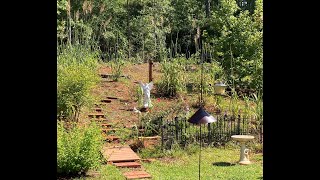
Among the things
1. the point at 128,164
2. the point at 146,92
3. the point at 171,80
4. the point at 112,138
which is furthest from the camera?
the point at 171,80

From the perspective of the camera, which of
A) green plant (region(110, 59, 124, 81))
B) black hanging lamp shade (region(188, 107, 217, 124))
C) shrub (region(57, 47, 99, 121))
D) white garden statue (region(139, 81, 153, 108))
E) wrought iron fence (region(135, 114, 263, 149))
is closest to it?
black hanging lamp shade (region(188, 107, 217, 124))

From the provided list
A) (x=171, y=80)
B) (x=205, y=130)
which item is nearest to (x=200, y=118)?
(x=205, y=130)

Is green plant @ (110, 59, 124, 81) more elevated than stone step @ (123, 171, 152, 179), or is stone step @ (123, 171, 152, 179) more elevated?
green plant @ (110, 59, 124, 81)

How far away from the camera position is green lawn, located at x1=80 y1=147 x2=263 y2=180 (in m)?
5.62

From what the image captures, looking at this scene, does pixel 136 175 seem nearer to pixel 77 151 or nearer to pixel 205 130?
pixel 77 151

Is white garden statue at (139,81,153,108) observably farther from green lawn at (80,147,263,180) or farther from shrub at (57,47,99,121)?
green lawn at (80,147,263,180)

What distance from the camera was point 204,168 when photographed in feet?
20.2

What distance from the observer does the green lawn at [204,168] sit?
18.4 feet

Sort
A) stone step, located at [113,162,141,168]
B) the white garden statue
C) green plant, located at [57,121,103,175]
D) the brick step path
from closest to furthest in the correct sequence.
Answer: green plant, located at [57,121,103,175], the brick step path, stone step, located at [113,162,141,168], the white garden statue

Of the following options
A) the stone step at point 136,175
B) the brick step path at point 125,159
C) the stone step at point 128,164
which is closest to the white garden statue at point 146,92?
the brick step path at point 125,159

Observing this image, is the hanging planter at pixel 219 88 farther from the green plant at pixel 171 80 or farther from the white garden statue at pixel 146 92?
the white garden statue at pixel 146 92

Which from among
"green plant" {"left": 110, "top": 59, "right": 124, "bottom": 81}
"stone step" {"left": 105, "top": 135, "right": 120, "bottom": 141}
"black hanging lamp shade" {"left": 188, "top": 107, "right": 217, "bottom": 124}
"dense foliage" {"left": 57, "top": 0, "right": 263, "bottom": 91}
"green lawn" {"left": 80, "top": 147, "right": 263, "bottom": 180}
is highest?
"dense foliage" {"left": 57, "top": 0, "right": 263, "bottom": 91}

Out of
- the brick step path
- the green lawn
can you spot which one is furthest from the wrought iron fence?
the brick step path
